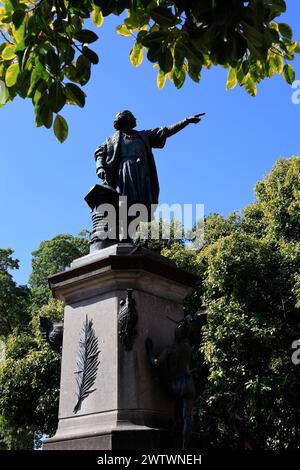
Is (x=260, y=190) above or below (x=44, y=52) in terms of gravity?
above

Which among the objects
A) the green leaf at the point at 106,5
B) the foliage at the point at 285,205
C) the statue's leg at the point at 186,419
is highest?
the foliage at the point at 285,205

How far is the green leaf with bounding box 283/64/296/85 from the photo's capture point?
508 cm

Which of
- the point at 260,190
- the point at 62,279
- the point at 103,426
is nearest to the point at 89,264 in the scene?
the point at 62,279

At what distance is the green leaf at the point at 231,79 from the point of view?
5105 millimetres

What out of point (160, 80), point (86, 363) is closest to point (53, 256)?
point (86, 363)

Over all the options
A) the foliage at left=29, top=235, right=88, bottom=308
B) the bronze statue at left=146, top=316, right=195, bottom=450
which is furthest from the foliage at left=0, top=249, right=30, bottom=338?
the bronze statue at left=146, top=316, right=195, bottom=450

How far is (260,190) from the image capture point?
22484 millimetres

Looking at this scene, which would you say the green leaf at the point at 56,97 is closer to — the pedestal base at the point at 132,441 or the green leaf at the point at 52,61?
the green leaf at the point at 52,61

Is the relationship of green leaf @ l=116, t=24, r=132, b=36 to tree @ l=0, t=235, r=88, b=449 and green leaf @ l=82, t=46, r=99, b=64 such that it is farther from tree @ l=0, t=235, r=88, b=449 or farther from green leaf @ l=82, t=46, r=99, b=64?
Answer: tree @ l=0, t=235, r=88, b=449

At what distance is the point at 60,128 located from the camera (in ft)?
13.9

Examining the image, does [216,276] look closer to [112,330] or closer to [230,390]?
[230,390]

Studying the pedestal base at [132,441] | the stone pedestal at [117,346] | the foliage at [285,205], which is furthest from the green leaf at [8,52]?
the foliage at [285,205]

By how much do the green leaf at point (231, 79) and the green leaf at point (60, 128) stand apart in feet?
5.72
